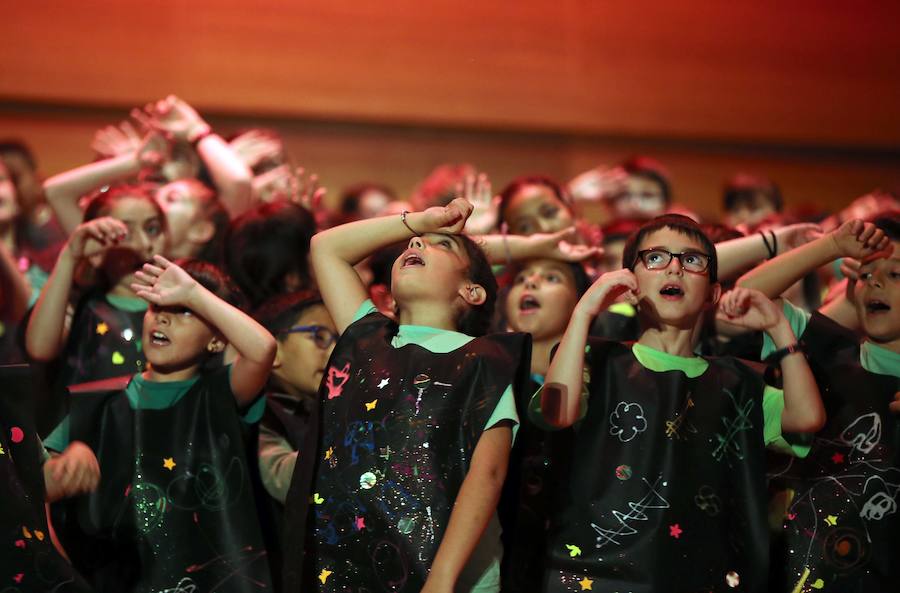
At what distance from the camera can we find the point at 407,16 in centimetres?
545

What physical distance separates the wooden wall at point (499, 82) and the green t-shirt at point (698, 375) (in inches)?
140

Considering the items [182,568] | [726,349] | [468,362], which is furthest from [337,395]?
[726,349]

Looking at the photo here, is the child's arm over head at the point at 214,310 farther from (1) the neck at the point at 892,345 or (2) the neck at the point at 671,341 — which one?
(1) the neck at the point at 892,345

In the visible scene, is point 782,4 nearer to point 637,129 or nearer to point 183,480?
point 637,129

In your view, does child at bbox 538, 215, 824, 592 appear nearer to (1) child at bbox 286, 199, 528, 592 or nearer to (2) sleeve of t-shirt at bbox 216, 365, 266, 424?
(1) child at bbox 286, 199, 528, 592

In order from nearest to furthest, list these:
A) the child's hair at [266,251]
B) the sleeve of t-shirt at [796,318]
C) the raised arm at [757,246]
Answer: the sleeve of t-shirt at [796,318] < the raised arm at [757,246] < the child's hair at [266,251]

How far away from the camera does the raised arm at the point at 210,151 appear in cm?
A: 356

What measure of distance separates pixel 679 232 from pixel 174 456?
1220 mm

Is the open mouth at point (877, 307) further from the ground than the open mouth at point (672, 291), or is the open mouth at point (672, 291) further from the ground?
the open mouth at point (672, 291)

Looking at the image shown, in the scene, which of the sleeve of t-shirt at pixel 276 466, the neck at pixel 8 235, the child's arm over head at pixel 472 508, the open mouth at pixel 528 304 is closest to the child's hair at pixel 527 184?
the open mouth at pixel 528 304

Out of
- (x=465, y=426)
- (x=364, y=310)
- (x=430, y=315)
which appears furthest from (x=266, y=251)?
(x=465, y=426)

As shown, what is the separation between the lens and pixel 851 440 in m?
2.31

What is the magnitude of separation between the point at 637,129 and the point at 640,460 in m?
3.99

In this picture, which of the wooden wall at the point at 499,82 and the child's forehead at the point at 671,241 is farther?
the wooden wall at the point at 499,82
